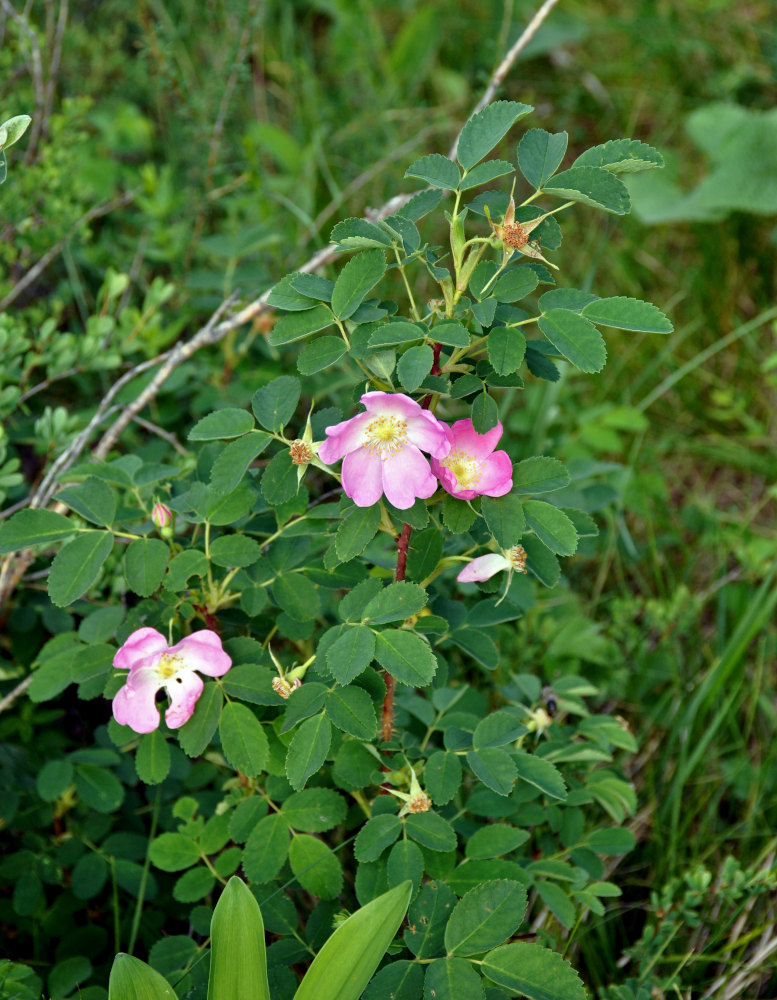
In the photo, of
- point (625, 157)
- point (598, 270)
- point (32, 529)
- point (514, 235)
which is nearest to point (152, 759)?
point (32, 529)

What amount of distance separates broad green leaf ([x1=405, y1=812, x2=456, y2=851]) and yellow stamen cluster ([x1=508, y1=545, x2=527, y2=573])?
32 cm

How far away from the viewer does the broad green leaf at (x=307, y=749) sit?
39.8 inches

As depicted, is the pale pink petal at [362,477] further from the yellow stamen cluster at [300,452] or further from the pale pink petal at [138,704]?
the pale pink petal at [138,704]

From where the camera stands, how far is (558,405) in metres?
2.30

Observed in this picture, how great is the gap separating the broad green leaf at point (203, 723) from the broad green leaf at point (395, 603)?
0.22 meters

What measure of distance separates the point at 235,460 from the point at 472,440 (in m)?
0.28

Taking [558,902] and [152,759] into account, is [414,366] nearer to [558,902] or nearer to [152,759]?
[152,759]

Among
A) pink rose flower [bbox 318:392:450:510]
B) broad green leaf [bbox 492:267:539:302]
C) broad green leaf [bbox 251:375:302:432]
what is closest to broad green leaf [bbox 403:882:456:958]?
pink rose flower [bbox 318:392:450:510]

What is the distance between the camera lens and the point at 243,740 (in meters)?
1.07

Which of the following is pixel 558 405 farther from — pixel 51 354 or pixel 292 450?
pixel 292 450

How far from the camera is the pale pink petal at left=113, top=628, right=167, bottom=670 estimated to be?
106 centimetres

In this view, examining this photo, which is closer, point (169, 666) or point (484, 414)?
point (484, 414)

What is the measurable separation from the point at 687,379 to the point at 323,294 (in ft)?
5.39

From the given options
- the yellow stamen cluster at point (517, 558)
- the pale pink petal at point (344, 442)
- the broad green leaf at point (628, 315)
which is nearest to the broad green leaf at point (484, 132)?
the broad green leaf at point (628, 315)
